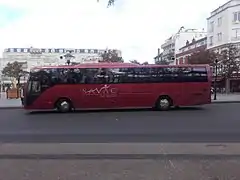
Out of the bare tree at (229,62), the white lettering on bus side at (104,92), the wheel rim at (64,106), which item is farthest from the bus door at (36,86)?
the bare tree at (229,62)

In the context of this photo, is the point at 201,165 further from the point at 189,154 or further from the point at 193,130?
the point at 193,130

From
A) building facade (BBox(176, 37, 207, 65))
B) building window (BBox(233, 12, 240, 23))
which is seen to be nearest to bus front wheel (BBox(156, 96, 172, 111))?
building window (BBox(233, 12, 240, 23))

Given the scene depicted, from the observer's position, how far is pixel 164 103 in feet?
87.9

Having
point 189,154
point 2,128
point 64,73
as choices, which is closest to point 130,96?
point 64,73

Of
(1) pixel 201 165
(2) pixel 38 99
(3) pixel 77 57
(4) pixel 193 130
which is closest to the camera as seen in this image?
(1) pixel 201 165

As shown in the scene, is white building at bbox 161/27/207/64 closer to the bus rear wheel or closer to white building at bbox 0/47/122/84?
white building at bbox 0/47/122/84

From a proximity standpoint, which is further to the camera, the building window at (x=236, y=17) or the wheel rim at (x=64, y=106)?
the building window at (x=236, y=17)

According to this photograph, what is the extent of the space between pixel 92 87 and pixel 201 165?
63.3ft

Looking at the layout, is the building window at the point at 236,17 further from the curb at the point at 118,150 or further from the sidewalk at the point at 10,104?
the curb at the point at 118,150

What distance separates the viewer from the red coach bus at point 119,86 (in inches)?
1055

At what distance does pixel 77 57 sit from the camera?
120875 millimetres

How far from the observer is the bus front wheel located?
26.7m

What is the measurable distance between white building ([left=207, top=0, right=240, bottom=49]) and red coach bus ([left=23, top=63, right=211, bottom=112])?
158 ft

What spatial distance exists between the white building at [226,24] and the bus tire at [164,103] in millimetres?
48828
